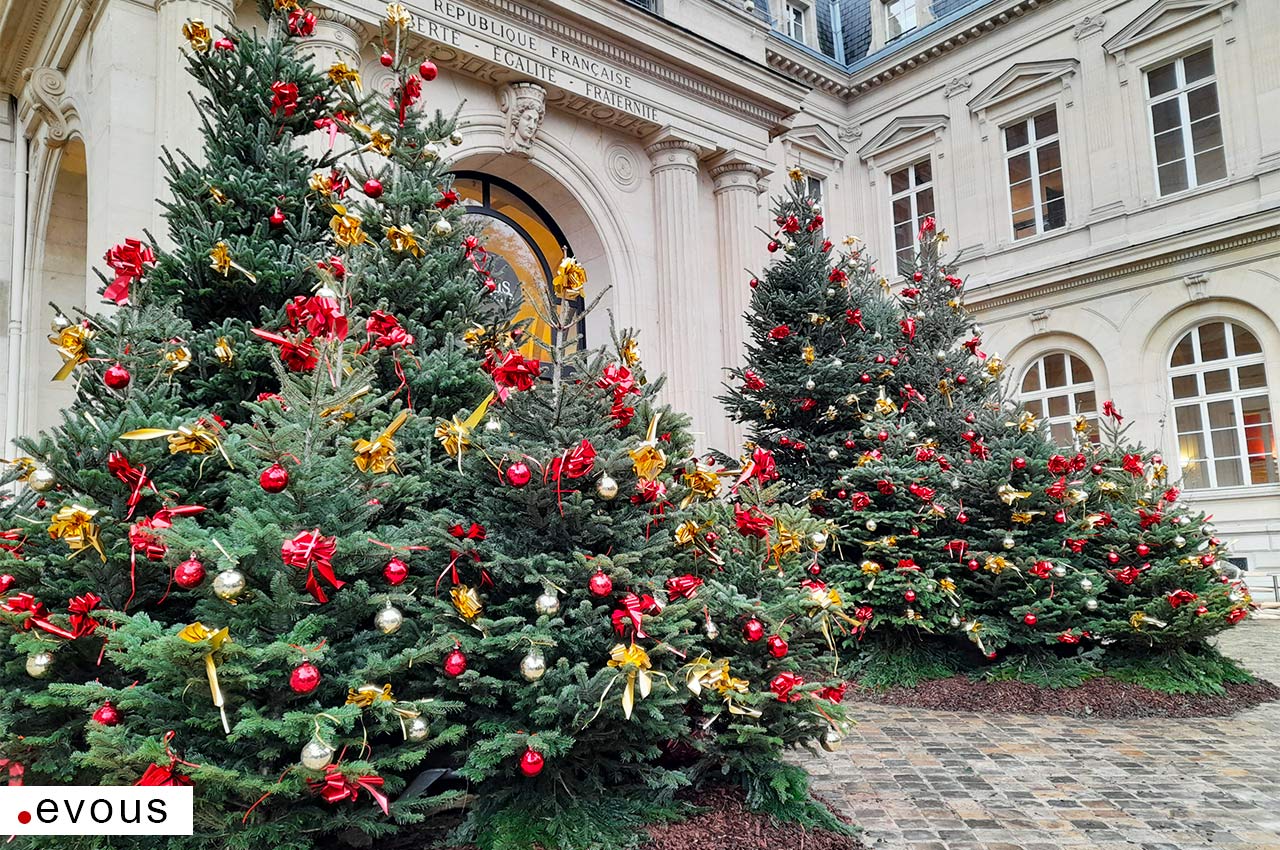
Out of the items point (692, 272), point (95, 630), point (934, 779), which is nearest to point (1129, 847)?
point (934, 779)

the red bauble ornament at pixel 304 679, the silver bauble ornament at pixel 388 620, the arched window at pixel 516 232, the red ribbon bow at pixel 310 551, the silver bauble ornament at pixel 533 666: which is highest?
the arched window at pixel 516 232

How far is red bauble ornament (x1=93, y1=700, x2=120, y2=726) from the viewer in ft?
8.68

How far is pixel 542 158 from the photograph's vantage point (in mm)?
10555

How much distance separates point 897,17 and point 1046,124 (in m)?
5.67

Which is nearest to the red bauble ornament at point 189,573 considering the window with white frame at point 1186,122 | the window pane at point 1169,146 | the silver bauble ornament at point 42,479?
the silver bauble ornament at point 42,479

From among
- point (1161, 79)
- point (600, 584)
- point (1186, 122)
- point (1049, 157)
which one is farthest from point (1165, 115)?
point (600, 584)

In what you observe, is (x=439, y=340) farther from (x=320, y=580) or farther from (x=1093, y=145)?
(x=1093, y=145)

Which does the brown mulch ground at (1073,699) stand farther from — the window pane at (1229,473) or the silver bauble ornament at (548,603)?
the window pane at (1229,473)

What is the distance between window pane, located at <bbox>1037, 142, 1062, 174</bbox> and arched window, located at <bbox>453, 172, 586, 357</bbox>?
546 inches

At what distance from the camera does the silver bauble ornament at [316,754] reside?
97.3 inches

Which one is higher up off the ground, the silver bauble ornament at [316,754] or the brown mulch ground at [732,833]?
the silver bauble ornament at [316,754]

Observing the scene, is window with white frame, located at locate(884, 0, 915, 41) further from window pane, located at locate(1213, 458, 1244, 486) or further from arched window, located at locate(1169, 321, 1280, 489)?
window pane, located at locate(1213, 458, 1244, 486)

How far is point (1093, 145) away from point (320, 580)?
20435 millimetres

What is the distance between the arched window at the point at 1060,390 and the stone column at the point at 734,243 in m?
9.78
